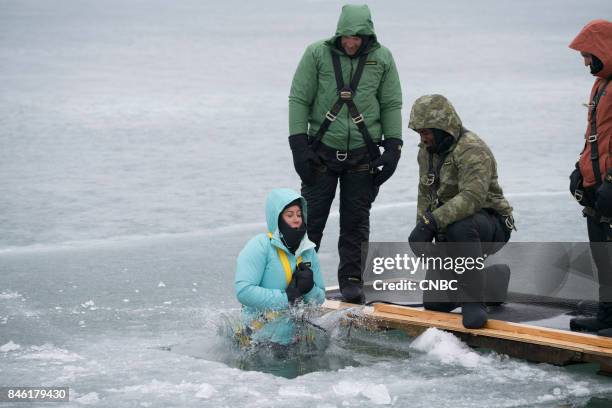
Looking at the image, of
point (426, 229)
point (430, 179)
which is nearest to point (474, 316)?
point (426, 229)

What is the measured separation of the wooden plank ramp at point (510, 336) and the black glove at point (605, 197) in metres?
0.57

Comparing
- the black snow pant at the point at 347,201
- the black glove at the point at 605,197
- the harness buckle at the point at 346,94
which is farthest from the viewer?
the black snow pant at the point at 347,201

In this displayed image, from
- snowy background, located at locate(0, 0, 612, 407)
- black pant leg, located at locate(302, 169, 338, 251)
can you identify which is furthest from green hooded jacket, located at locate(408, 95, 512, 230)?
black pant leg, located at locate(302, 169, 338, 251)

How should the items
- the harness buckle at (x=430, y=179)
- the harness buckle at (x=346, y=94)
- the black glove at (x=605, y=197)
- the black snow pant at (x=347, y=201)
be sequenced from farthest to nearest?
the black snow pant at (x=347, y=201) → the harness buckle at (x=346, y=94) → the harness buckle at (x=430, y=179) → the black glove at (x=605, y=197)

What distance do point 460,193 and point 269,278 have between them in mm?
1014

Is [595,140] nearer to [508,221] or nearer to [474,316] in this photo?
[508,221]

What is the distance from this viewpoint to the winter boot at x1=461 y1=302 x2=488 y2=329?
5.06 m

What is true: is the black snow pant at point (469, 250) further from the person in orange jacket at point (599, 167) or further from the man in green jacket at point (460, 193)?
the person in orange jacket at point (599, 167)

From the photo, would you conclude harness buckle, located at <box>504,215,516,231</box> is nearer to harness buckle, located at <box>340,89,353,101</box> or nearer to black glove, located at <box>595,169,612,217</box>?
black glove, located at <box>595,169,612,217</box>

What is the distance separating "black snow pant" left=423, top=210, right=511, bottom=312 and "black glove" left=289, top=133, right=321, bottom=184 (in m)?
0.84

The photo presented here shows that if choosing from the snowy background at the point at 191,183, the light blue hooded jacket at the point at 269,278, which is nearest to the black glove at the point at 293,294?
the light blue hooded jacket at the point at 269,278

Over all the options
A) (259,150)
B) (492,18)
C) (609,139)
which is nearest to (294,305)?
(609,139)

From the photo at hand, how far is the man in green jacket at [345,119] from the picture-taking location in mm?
5656

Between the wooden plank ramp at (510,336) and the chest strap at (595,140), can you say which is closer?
the wooden plank ramp at (510,336)
